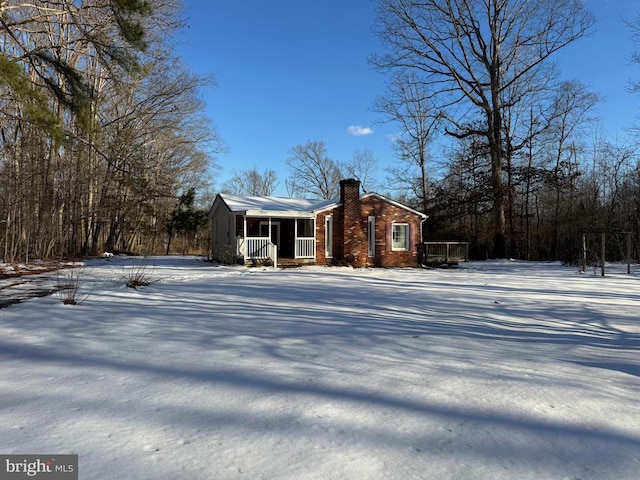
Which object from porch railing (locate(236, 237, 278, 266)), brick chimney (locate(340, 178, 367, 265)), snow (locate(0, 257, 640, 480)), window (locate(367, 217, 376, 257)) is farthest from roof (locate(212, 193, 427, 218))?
snow (locate(0, 257, 640, 480))

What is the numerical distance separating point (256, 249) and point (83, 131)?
360 inches

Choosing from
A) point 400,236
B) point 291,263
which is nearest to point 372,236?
point 400,236

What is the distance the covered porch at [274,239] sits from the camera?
1747 cm

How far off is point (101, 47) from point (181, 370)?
922 cm

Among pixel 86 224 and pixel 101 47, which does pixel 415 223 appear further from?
pixel 86 224

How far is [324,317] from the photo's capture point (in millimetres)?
6500

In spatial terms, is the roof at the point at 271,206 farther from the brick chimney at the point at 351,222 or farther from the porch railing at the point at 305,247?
the porch railing at the point at 305,247

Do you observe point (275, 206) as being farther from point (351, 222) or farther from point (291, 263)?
point (351, 222)

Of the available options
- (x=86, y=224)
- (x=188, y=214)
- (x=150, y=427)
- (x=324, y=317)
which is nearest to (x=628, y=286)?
(x=324, y=317)

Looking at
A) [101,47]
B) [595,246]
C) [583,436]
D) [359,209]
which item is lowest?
[583,436]

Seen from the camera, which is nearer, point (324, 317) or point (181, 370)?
point (181, 370)

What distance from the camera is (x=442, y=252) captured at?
22.2 m

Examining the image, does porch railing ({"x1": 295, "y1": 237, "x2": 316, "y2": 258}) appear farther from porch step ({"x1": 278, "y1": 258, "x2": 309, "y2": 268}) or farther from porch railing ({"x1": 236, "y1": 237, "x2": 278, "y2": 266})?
porch railing ({"x1": 236, "y1": 237, "x2": 278, "y2": 266})

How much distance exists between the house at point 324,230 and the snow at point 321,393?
11.4 meters
